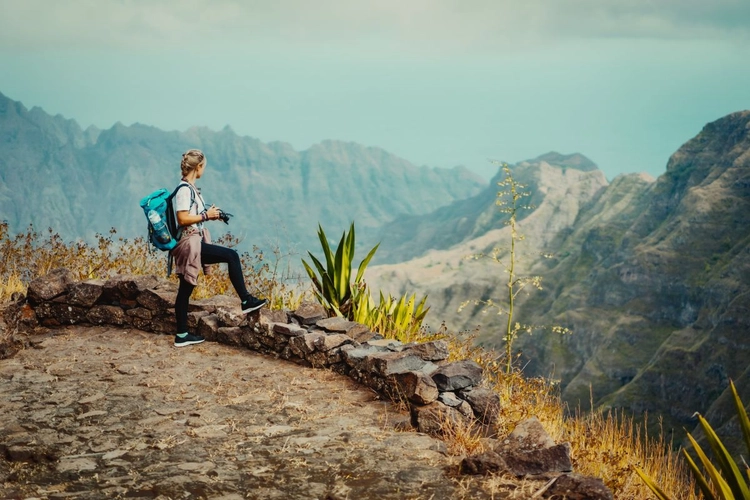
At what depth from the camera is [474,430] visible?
645cm

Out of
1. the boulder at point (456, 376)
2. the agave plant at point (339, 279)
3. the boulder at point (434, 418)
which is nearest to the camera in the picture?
the boulder at point (434, 418)

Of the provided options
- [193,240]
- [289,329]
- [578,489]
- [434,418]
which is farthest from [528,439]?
[193,240]

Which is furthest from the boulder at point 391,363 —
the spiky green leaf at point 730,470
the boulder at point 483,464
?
the spiky green leaf at point 730,470

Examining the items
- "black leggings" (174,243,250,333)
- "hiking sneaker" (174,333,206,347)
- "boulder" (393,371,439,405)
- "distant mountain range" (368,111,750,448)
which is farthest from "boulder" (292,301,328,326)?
"distant mountain range" (368,111,750,448)

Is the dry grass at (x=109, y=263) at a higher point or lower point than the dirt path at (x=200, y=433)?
higher

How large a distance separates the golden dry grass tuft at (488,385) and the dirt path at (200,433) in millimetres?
283

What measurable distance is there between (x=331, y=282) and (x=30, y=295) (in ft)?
12.9

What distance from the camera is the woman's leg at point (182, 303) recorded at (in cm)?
840

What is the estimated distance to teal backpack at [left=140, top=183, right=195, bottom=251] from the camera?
7.95 m

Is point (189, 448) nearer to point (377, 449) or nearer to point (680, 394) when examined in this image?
point (377, 449)

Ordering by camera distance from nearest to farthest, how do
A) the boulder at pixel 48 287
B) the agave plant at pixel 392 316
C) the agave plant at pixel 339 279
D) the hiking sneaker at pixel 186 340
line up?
1. the hiking sneaker at pixel 186 340
2. the agave plant at pixel 392 316
3. the boulder at pixel 48 287
4. the agave plant at pixel 339 279

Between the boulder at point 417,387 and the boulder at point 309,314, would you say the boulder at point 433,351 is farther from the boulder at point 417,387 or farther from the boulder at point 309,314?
the boulder at point 309,314

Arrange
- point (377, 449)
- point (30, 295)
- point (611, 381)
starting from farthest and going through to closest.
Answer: point (611, 381), point (30, 295), point (377, 449)

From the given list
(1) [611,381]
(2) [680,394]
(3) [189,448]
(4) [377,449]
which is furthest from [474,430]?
(1) [611,381]
